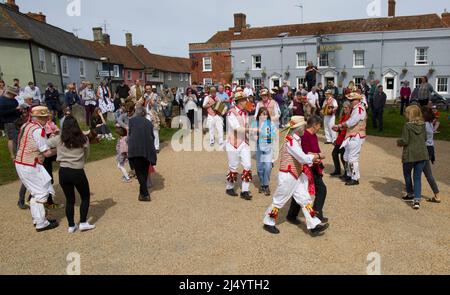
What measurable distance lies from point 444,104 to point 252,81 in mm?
19839

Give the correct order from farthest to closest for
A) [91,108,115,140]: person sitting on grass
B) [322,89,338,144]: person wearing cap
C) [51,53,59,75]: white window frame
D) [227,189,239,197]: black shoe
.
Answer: [51,53,59,75]: white window frame
[91,108,115,140]: person sitting on grass
[322,89,338,144]: person wearing cap
[227,189,239,197]: black shoe

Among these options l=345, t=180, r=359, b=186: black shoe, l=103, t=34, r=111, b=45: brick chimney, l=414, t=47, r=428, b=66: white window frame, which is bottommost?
l=345, t=180, r=359, b=186: black shoe

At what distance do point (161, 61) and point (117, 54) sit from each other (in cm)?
1068

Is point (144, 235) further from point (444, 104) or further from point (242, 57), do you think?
point (242, 57)

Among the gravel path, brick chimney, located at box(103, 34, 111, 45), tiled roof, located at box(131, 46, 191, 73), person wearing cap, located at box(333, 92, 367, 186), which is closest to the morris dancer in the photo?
the gravel path

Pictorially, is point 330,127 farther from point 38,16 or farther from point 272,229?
point 38,16

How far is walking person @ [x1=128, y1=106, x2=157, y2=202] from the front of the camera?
6742 mm

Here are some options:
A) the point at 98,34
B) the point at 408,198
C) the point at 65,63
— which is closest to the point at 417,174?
the point at 408,198

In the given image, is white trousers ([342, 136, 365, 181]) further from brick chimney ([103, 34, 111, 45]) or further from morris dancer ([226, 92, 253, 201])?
brick chimney ([103, 34, 111, 45])

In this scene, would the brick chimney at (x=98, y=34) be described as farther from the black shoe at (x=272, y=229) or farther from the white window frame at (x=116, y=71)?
the black shoe at (x=272, y=229)

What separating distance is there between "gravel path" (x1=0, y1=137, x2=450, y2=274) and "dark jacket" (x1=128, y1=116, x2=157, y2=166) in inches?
35.8

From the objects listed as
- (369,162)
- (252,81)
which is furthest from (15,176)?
(252,81)

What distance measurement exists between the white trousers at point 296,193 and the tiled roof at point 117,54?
4160 cm
